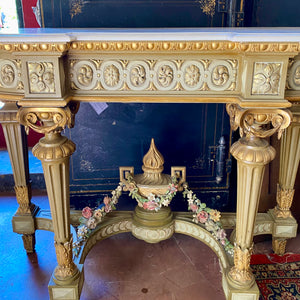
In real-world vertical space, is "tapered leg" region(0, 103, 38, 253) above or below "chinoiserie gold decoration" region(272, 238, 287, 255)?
above

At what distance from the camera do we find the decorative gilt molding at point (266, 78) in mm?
1288

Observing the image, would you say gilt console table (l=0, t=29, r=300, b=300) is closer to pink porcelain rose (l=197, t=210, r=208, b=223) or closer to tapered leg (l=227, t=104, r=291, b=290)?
tapered leg (l=227, t=104, r=291, b=290)

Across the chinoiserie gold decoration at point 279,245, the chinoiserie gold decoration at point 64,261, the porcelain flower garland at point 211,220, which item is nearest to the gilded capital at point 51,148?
the chinoiserie gold decoration at point 64,261

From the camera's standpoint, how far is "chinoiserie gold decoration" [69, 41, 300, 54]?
1244mm

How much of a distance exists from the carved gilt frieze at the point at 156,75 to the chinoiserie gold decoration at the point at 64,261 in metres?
0.75

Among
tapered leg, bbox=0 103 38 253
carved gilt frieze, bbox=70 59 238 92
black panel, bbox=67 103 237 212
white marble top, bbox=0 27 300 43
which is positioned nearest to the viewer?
white marble top, bbox=0 27 300 43

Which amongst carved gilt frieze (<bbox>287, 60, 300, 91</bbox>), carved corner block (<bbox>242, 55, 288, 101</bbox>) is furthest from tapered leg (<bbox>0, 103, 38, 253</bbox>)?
carved gilt frieze (<bbox>287, 60, 300, 91</bbox>)

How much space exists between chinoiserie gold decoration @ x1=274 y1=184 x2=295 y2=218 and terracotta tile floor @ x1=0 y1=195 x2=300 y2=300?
0.30m

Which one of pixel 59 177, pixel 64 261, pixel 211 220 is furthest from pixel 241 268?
pixel 59 177

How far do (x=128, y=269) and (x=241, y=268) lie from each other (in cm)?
72

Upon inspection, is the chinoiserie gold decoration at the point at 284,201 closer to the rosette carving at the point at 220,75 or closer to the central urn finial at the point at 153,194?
the central urn finial at the point at 153,194

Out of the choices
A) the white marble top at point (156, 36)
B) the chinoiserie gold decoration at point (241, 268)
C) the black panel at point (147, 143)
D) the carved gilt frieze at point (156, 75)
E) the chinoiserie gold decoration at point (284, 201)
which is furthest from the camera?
the black panel at point (147, 143)

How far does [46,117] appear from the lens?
1375mm

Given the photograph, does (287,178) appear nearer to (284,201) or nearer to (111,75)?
(284,201)
